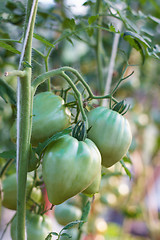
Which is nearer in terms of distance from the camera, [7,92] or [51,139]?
[51,139]

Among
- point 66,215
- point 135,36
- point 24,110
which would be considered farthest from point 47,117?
point 66,215

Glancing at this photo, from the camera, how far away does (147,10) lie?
4.52 feet

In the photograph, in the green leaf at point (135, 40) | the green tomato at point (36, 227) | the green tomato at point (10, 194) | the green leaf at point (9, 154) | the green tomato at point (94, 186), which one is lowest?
the green tomato at point (36, 227)

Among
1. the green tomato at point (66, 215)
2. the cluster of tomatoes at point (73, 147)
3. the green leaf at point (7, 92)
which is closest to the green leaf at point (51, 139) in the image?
the cluster of tomatoes at point (73, 147)

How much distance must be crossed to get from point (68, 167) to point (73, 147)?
0.09 feet

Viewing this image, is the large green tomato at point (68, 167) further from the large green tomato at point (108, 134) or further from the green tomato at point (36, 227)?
the green tomato at point (36, 227)

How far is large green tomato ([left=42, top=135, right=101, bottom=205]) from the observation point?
38 centimetres

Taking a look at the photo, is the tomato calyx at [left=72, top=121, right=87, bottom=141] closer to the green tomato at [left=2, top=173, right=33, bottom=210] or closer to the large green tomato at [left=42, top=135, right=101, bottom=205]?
the large green tomato at [left=42, top=135, right=101, bottom=205]

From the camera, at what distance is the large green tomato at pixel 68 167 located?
0.38 meters

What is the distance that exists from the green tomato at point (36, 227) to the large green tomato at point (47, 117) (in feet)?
0.51

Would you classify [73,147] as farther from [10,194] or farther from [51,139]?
[10,194]

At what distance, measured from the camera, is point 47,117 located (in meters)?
0.44

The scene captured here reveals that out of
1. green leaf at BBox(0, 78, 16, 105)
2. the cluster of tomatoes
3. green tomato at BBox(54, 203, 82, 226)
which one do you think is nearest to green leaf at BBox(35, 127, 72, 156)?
the cluster of tomatoes

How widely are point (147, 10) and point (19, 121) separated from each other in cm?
117
